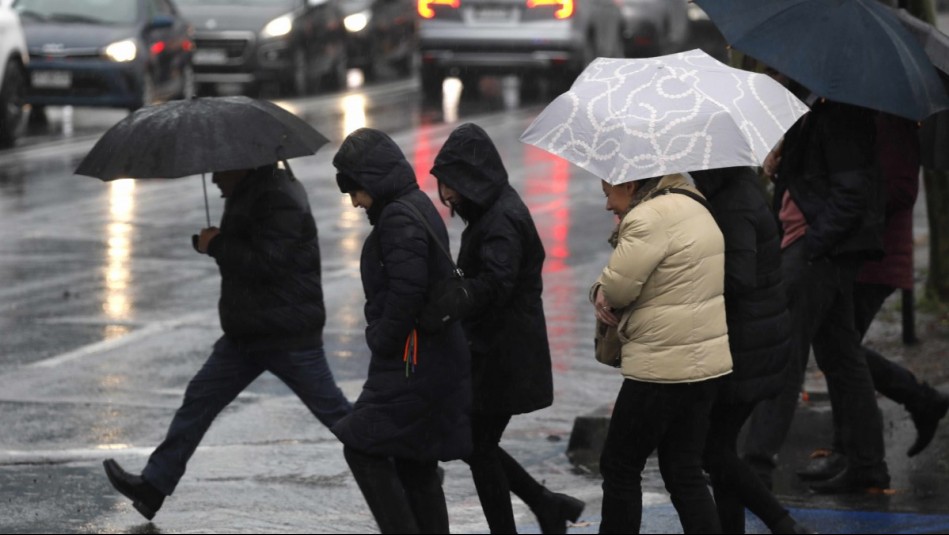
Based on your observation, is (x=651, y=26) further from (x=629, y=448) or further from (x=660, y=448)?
(x=629, y=448)

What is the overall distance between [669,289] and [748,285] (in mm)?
349

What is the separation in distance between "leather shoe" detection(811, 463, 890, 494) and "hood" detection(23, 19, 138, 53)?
14452 millimetres

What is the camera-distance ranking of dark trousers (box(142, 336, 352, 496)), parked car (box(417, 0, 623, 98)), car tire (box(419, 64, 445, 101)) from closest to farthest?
dark trousers (box(142, 336, 352, 496))
parked car (box(417, 0, 623, 98))
car tire (box(419, 64, 445, 101))

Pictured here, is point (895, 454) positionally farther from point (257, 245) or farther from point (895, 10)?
point (257, 245)

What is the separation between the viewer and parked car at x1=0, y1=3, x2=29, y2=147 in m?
18.5

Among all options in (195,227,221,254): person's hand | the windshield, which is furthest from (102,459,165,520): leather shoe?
the windshield

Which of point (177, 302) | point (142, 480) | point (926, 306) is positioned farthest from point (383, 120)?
point (142, 480)

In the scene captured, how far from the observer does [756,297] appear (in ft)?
19.2

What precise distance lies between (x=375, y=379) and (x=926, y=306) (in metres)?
5.47

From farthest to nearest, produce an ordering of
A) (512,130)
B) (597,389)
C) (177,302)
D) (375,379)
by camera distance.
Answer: (512,130)
(177,302)
(597,389)
(375,379)

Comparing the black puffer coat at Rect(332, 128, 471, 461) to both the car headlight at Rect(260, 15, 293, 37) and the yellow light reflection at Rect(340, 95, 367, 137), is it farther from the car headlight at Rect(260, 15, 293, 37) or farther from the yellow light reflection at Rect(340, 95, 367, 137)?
the car headlight at Rect(260, 15, 293, 37)

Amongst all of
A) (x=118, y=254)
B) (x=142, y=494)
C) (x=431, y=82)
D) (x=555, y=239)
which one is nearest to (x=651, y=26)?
(x=431, y=82)

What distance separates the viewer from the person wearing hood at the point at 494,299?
5.89 m

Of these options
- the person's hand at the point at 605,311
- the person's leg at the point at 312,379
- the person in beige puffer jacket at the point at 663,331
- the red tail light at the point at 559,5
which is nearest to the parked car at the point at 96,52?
the red tail light at the point at 559,5
